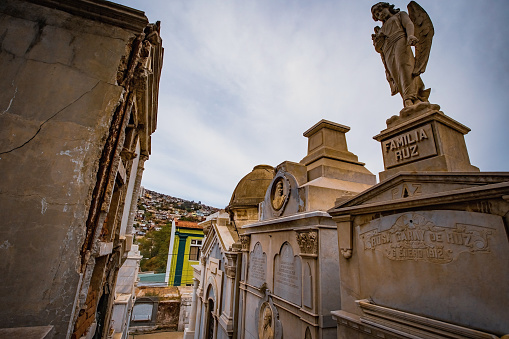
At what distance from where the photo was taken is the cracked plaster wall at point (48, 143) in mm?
2348

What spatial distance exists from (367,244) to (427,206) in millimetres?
932

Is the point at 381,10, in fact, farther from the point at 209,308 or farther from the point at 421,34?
the point at 209,308

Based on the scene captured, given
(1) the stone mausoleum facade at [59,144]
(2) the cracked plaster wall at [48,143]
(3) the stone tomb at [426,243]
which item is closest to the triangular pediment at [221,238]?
(1) the stone mausoleum facade at [59,144]

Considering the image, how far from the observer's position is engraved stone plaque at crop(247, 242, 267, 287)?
626 centimetres

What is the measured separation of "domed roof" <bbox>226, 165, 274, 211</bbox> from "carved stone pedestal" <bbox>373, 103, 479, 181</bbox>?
320 inches

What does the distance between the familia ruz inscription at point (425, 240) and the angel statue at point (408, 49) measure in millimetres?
2171

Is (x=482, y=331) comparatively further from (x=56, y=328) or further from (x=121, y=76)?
(x=121, y=76)

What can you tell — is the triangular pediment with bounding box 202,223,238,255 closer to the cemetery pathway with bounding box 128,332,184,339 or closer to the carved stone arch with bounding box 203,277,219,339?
the carved stone arch with bounding box 203,277,219,339

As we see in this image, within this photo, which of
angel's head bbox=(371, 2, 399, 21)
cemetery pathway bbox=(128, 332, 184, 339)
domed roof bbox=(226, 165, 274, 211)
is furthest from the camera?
cemetery pathway bbox=(128, 332, 184, 339)

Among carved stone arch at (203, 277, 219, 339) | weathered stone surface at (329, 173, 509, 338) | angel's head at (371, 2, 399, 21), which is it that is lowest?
carved stone arch at (203, 277, 219, 339)

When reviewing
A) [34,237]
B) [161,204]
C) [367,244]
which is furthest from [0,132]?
[161,204]

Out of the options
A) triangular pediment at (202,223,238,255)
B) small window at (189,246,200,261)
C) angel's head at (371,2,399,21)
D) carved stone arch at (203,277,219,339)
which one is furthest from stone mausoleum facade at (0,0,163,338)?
small window at (189,246,200,261)

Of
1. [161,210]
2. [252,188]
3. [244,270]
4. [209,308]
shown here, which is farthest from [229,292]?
[161,210]

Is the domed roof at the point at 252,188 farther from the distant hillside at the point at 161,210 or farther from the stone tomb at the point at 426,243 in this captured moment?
the distant hillside at the point at 161,210
